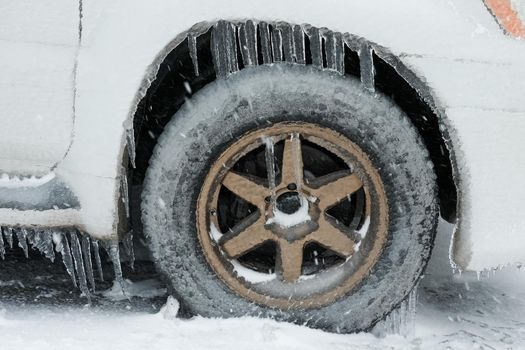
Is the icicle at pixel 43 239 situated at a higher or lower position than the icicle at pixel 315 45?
lower

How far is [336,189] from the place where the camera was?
8.35 ft

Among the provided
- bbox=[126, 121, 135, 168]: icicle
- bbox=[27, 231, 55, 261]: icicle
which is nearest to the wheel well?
bbox=[126, 121, 135, 168]: icicle

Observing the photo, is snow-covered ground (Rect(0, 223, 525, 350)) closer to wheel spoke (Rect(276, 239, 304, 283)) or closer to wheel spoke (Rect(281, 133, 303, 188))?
wheel spoke (Rect(276, 239, 304, 283))

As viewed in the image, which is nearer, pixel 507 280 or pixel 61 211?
pixel 61 211

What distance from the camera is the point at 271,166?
2.53 m

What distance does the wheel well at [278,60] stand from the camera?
2.31m

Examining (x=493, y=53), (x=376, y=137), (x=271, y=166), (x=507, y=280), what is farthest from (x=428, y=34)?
(x=507, y=280)

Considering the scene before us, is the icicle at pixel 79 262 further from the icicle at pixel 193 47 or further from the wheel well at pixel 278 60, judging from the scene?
the icicle at pixel 193 47

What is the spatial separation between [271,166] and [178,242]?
1.38 ft

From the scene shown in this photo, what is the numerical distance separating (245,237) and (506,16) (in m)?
1.13

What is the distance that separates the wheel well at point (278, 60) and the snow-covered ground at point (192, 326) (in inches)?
17.8

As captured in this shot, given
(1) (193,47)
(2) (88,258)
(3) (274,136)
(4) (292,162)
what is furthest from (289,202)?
(2) (88,258)

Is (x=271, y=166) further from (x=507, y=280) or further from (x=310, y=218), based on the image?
(x=507, y=280)

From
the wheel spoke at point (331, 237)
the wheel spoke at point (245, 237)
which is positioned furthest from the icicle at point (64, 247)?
the wheel spoke at point (331, 237)
